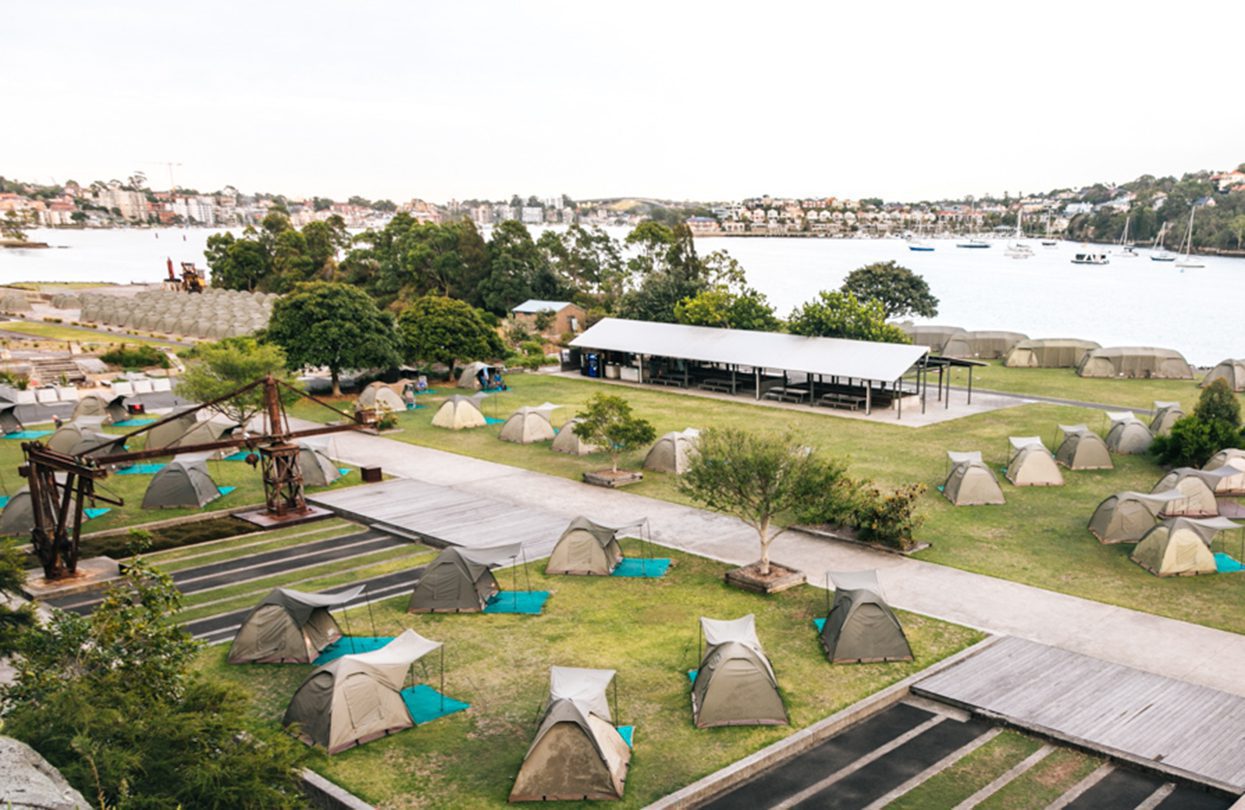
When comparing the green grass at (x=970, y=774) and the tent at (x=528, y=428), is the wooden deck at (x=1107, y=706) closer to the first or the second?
the green grass at (x=970, y=774)

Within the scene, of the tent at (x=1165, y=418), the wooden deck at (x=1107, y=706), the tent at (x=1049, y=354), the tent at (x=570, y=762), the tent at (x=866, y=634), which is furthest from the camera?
the tent at (x=1049, y=354)

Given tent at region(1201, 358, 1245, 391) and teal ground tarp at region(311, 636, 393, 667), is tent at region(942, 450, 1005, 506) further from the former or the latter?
tent at region(1201, 358, 1245, 391)

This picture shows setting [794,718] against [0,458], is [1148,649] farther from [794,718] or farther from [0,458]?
[0,458]

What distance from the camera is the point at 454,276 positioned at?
289 feet

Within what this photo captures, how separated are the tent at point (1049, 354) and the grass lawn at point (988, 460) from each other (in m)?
5.84

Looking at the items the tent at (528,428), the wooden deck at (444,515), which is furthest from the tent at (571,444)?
the wooden deck at (444,515)

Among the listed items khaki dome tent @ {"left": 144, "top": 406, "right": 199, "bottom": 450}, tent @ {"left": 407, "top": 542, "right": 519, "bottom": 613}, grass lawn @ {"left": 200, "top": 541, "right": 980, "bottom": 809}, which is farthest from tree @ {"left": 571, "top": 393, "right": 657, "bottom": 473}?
khaki dome tent @ {"left": 144, "top": 406, "right": 199, "bottom": 450}

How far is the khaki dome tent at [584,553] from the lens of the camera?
2198cm

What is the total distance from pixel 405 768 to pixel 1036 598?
1466 centimetres

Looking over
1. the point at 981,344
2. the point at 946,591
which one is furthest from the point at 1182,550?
the point at 981,344

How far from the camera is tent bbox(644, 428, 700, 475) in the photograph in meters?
31.4

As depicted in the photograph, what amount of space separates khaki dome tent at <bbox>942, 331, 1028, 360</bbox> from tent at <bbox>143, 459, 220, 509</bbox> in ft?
152

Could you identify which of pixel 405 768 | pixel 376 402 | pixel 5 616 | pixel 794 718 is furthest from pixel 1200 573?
pixel 376 402

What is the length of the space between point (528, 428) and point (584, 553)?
605 inches
